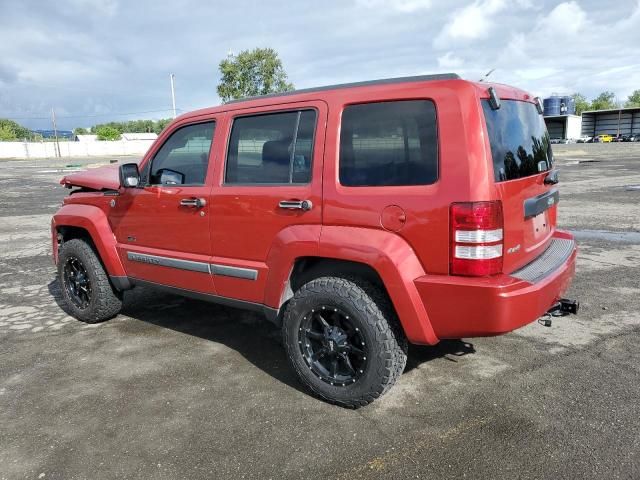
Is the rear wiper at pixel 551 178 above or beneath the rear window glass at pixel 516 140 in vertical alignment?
beneath

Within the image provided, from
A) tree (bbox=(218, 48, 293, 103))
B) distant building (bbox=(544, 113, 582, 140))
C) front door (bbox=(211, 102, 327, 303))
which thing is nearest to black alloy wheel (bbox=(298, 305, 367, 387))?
front door (bbox=(211, 102, 327, 303))

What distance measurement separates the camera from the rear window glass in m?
2.81

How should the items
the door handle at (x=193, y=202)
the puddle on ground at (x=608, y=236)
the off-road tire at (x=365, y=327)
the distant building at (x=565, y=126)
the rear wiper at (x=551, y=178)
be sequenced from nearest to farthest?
1. the off-road tire at (x=365, y=327)
2. the rear wiper at (x=551, y=178)
3. the door handle at (x=193, y=202)
4. the puddle on ground at (x=608, y=236)
5. the distant building at (x=565, y=126)

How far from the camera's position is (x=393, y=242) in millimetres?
2826

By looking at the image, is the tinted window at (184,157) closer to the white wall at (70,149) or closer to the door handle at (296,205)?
the door handle at (296,205)

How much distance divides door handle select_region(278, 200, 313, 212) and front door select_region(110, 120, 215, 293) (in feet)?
2.42

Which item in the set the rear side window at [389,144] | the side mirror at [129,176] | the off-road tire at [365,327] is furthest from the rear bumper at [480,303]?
the side mirror at [129,176]

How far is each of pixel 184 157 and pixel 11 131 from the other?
453ft

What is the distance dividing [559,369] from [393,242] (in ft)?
5.68

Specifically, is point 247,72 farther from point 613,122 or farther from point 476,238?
point 613,122

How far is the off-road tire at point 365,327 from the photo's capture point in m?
2.92

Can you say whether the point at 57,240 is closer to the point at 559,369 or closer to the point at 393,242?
the point at 393,242

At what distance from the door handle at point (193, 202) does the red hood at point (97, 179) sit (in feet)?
2.98

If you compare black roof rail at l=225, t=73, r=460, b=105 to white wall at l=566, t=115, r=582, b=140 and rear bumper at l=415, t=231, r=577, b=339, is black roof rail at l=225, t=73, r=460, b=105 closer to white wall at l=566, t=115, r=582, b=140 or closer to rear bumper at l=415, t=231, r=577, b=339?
rear bumper at l=415, t=231, r=577, b=339
